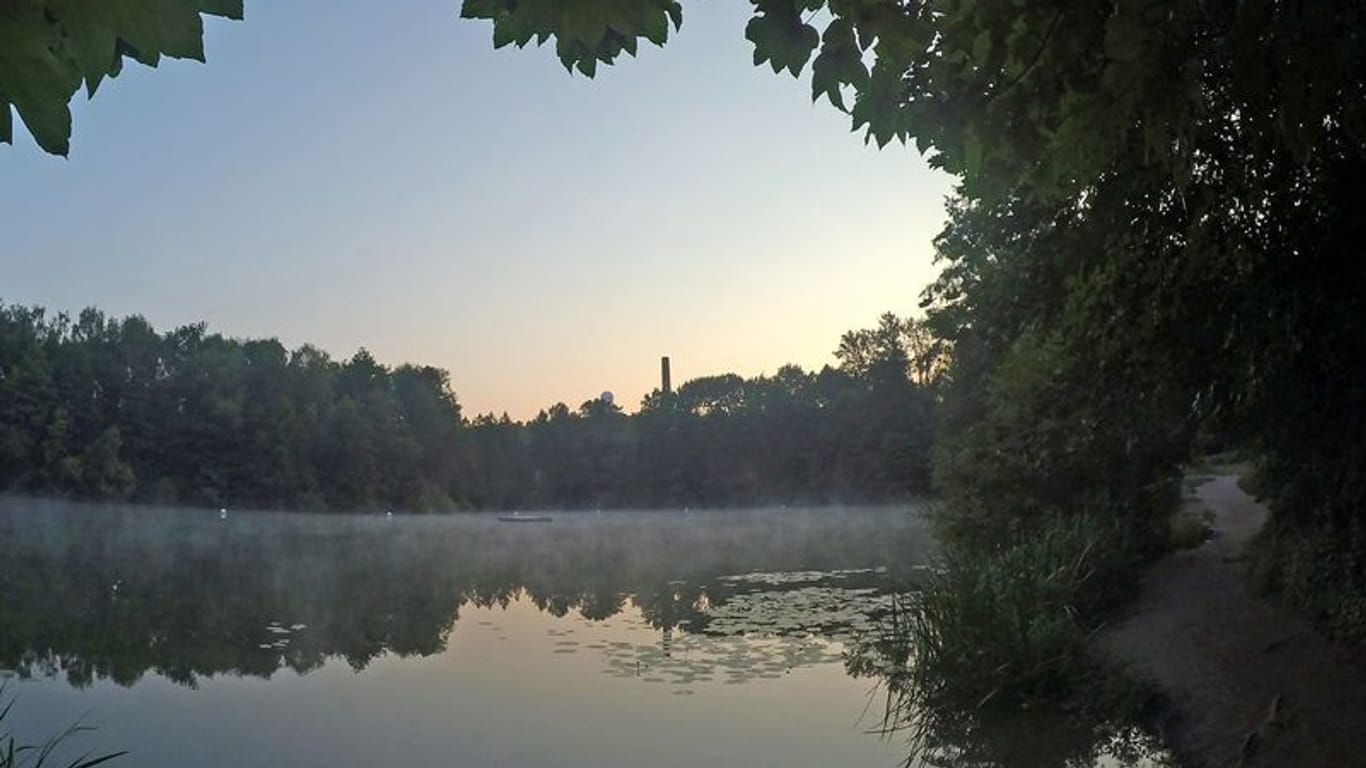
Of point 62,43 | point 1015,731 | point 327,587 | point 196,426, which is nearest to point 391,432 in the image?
point 196,426

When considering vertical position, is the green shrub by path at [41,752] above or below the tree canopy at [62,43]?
below

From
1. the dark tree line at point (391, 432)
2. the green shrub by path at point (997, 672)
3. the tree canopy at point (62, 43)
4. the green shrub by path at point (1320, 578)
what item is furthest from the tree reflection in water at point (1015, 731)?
the dark tree line at point (391, 432)

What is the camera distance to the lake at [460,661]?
905 cm

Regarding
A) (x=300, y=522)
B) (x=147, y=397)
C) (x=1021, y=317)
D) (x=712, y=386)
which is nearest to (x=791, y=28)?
(x=1021, y=317)

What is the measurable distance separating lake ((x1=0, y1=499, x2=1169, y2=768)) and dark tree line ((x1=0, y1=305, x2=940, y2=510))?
30288 millimetres

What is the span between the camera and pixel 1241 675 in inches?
343

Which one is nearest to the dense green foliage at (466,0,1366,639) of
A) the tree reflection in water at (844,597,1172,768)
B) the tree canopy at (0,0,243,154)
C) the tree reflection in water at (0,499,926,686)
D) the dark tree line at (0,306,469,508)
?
the tree canopy at (0,0,243,154)

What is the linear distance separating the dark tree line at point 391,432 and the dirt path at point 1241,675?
37.6 meters

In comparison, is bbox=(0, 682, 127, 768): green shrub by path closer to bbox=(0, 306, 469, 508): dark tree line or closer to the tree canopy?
the tree canopy

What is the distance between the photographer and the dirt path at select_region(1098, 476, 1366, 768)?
7.04 m

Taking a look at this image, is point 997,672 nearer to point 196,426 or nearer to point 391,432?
point 196,426

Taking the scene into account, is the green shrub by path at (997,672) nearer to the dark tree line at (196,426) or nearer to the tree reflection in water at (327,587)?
the tree reflection in water at (327,587)

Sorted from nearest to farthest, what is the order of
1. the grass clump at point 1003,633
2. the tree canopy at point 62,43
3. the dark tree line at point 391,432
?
1. the tree canopy at point 62,43
2. the grass clump at point 1003,633
3. the dark tree line at point 391,432

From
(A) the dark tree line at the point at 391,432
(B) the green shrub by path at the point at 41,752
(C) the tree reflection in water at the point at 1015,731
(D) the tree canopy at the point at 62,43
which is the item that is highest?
(A) the dark tree line at the point at 391,432
